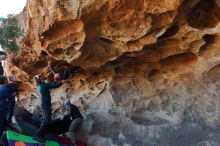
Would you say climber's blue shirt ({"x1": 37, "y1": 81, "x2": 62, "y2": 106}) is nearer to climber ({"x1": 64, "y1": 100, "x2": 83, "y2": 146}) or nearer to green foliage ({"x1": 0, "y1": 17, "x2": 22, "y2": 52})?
climber ({"x1": 64, "y1": 100, "x2": 83, "y2": 146})

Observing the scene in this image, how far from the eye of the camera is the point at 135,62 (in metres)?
6.82

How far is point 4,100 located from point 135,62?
7.73ft

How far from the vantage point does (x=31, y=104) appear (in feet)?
30.3

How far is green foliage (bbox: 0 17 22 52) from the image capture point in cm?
855

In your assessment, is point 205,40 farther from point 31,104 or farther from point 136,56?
point 31,104

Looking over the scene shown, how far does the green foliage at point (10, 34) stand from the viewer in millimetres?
8547

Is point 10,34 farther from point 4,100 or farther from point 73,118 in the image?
point 73,118

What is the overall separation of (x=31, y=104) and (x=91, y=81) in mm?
2218

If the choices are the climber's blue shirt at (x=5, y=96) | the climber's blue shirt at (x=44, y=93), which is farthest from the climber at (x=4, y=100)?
the climber's blue shirt at (x=44, y=93)

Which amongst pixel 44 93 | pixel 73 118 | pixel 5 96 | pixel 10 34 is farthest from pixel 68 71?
pixel 10 34

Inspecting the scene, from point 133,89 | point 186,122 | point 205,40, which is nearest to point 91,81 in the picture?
point 133,89

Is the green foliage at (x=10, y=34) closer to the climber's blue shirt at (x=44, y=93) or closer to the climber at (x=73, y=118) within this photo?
the climber's blue shirt at (x=44, y=93)

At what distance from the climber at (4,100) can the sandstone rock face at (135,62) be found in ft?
2.97

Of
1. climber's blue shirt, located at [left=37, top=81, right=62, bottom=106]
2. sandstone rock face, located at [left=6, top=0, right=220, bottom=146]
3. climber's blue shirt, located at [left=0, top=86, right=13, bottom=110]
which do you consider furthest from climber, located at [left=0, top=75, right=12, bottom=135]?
sandstone rock face, located at [left=6, top=0, right=220, bottom=146]
